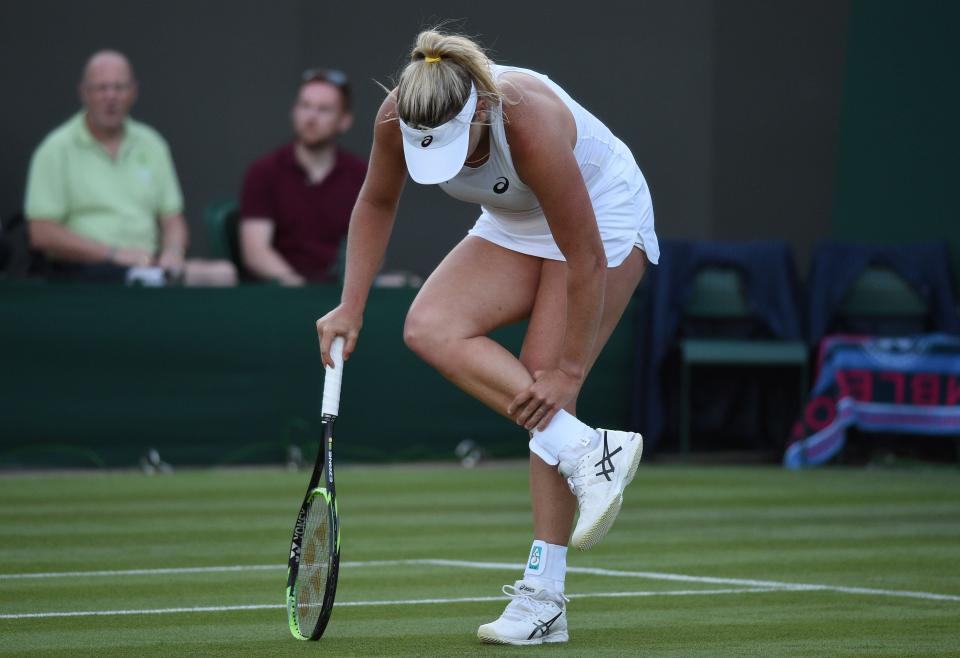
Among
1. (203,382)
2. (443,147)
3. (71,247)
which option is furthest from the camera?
(71,247)

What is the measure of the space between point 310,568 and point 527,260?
40.1 inches

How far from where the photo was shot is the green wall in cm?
1217

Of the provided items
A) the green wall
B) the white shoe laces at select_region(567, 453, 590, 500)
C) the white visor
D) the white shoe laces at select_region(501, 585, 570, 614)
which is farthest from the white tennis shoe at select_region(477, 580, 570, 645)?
the green wall

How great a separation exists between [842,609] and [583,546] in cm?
116

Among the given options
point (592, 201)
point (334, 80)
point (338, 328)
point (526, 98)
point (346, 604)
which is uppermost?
point (334, 80)

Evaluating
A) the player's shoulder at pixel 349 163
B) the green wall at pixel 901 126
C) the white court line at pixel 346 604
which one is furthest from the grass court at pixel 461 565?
the green wall at pixel 901 126

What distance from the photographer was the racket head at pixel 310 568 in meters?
4.58

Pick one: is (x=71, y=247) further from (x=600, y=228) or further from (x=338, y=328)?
(x=600, y=228)

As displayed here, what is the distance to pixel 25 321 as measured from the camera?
1004 cm

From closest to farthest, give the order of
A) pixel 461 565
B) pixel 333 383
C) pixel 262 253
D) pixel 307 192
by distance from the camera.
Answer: pixel 333 383 → pixel 461 565 → pixel 262 253 → pixel 307 192

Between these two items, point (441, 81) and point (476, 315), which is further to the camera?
point (476, 315)

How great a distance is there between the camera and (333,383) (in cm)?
478

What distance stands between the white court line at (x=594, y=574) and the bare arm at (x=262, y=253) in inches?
182

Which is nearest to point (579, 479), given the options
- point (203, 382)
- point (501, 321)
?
point (501, 321)
